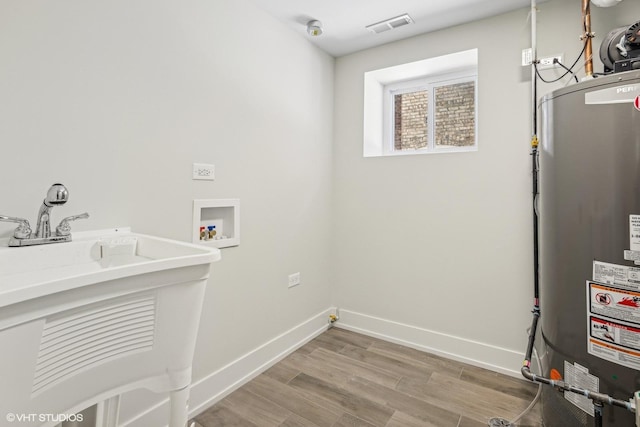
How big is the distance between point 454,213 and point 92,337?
2.18 metres

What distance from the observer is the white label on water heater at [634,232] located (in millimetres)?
1074

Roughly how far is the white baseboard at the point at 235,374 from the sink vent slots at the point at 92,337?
0.83 metres

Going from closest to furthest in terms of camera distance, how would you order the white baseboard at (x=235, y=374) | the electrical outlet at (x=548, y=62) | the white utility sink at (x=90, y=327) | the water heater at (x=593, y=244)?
the white utility sink at (x=90, y=327) → the water heater at (x=593, y=244) → the white baseboard at (x=235, y=374) → the electrical outlet at (x=548, y=62)

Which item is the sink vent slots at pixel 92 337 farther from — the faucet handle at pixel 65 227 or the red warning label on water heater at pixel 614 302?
the red warning label on water heater at pixel 614 302

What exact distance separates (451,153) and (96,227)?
86.9 inches

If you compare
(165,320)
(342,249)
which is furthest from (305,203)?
(165,320)

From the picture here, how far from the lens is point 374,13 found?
210cm

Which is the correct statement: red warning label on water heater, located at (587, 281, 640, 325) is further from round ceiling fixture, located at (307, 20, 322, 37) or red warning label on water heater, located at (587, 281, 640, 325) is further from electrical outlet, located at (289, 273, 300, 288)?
round ceiling fixture, located at (307, 20, 322, 37)

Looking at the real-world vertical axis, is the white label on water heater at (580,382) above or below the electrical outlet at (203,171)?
below

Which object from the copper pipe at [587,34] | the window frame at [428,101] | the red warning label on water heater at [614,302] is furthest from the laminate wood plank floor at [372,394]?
the copper pipe at [587,34]

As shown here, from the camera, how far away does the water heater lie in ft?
3.57

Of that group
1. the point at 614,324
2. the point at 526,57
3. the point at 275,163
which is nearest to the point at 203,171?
the point at 275,163

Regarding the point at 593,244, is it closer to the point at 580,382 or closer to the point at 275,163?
the point at 580,382

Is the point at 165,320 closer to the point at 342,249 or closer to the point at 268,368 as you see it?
the point at 268,368
